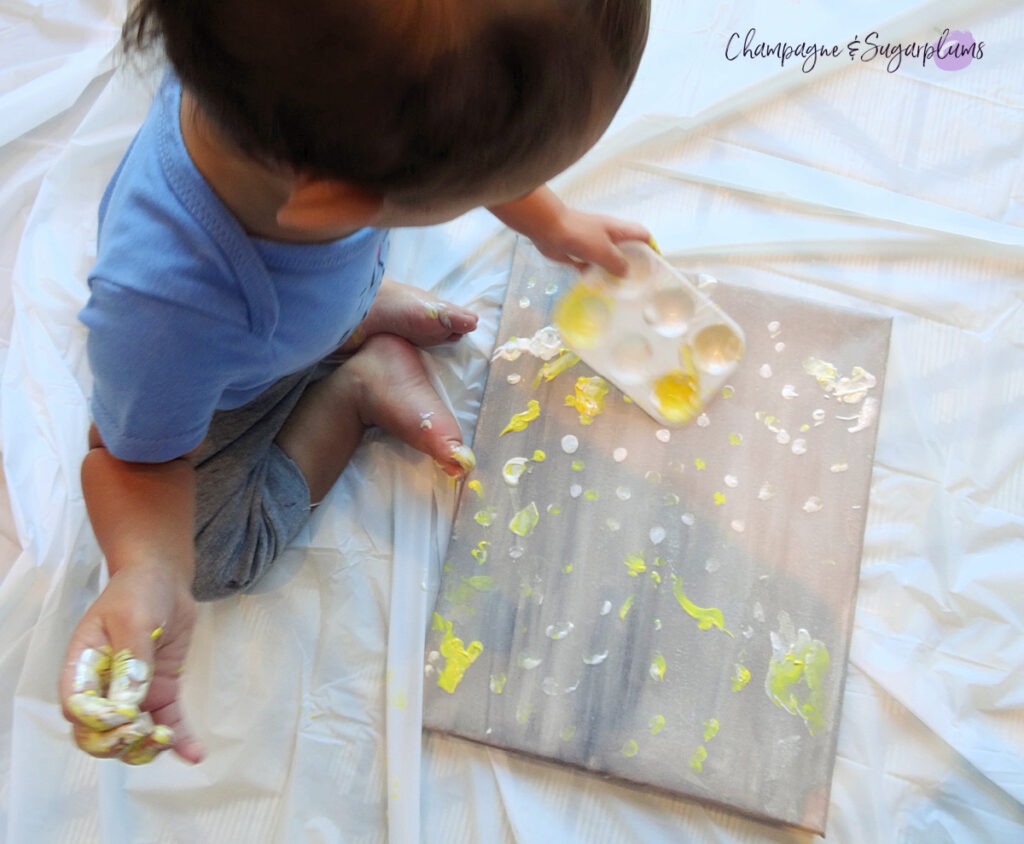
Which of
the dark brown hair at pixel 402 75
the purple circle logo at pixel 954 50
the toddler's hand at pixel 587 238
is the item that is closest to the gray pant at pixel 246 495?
the toddler's hand at pixel 587 238

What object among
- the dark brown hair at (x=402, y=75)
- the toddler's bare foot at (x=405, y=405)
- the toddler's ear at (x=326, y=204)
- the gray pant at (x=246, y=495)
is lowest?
the gray pant at (x=246, y=495)

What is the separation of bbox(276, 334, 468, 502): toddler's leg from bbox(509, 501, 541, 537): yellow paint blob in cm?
6

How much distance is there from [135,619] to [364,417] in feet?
0.86

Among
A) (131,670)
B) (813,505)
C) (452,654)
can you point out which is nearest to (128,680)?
(131,670)

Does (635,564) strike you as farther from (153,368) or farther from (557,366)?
(153,368)

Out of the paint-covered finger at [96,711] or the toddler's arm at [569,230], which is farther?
the toddler's arm at [569,230]

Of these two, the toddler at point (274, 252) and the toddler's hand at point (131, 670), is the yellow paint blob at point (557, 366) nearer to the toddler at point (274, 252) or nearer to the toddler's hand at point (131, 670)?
the toddler at point (274, 252)

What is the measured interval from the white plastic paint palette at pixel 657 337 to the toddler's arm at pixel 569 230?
0.04ft

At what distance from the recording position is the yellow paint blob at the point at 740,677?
2.10ft

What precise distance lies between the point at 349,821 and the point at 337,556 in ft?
0.62

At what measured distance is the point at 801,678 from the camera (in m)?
0.64

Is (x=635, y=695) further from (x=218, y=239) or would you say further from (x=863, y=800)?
(x=218, y=239)

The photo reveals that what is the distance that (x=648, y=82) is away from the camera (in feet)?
2.66

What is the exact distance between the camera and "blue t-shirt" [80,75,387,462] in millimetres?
423
